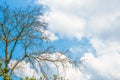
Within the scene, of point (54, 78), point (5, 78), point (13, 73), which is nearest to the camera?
point (5, 78)

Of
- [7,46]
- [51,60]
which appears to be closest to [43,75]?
[51,60]

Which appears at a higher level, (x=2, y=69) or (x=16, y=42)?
(x=16, y=42)

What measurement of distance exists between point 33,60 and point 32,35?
1898 millimetres

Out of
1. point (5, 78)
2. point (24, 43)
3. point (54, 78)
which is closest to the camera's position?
point (5, 78)

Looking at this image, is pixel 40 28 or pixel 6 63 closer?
pixel 6 63

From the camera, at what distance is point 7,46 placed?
2934 cm

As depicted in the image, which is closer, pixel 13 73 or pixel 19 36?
pixel 13 73

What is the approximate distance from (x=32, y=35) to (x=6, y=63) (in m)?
3.25

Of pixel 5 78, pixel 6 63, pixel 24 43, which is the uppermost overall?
pixel 24 43

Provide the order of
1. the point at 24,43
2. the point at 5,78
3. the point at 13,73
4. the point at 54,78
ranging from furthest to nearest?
the point at 54,78 < the point at 24,43 < the point at 13,73 < the point at 5,78

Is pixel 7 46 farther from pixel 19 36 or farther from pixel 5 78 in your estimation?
pixel 5 78

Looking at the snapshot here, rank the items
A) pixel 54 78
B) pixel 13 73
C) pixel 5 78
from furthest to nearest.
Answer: pixel 54 78
pixel 13 73
pixel 5 78

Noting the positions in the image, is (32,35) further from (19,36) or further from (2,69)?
(2,69)

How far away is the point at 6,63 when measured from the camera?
28.6 m
